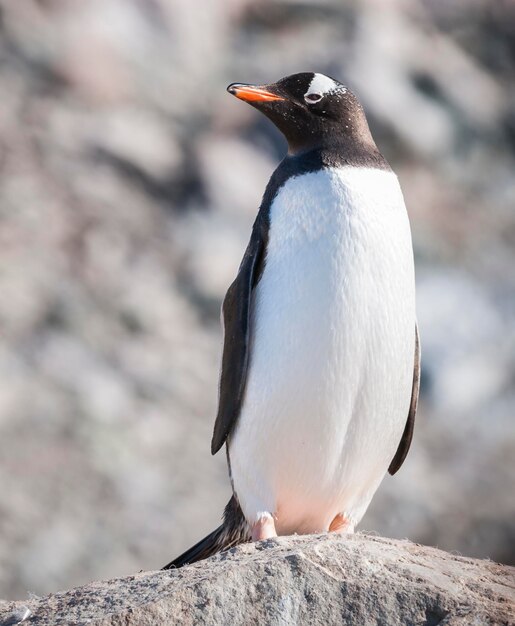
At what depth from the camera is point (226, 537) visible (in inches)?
98.0

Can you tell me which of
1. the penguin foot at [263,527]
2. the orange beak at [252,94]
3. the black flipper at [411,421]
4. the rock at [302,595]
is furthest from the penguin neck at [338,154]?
the rock at [302,595]

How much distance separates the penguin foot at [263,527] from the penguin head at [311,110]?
75cm

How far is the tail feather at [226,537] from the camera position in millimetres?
2475

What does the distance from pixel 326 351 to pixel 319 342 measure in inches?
0.9

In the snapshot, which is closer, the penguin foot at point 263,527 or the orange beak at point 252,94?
Result: the penguin foot at point 263,527

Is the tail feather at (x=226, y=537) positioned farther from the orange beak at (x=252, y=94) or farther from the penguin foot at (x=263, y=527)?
the orange beak at (x=252, y=94)

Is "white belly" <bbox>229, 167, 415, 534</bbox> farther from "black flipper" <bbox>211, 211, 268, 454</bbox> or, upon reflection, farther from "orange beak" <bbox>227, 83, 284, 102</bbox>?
"orange beak" <bbox>227, 83, 284, 102</bbox>

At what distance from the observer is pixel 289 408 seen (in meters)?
2.31

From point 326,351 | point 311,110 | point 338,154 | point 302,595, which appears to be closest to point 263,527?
point 326,351

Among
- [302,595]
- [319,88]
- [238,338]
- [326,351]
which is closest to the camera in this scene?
[302,595]

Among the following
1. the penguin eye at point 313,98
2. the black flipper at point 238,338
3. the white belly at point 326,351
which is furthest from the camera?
the penguin eye at point 313,98

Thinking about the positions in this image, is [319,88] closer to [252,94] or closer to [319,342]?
[252,94]

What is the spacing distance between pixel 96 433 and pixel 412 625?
3745mm

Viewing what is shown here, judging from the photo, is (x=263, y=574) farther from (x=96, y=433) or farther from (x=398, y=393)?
(x=96, y=433)
